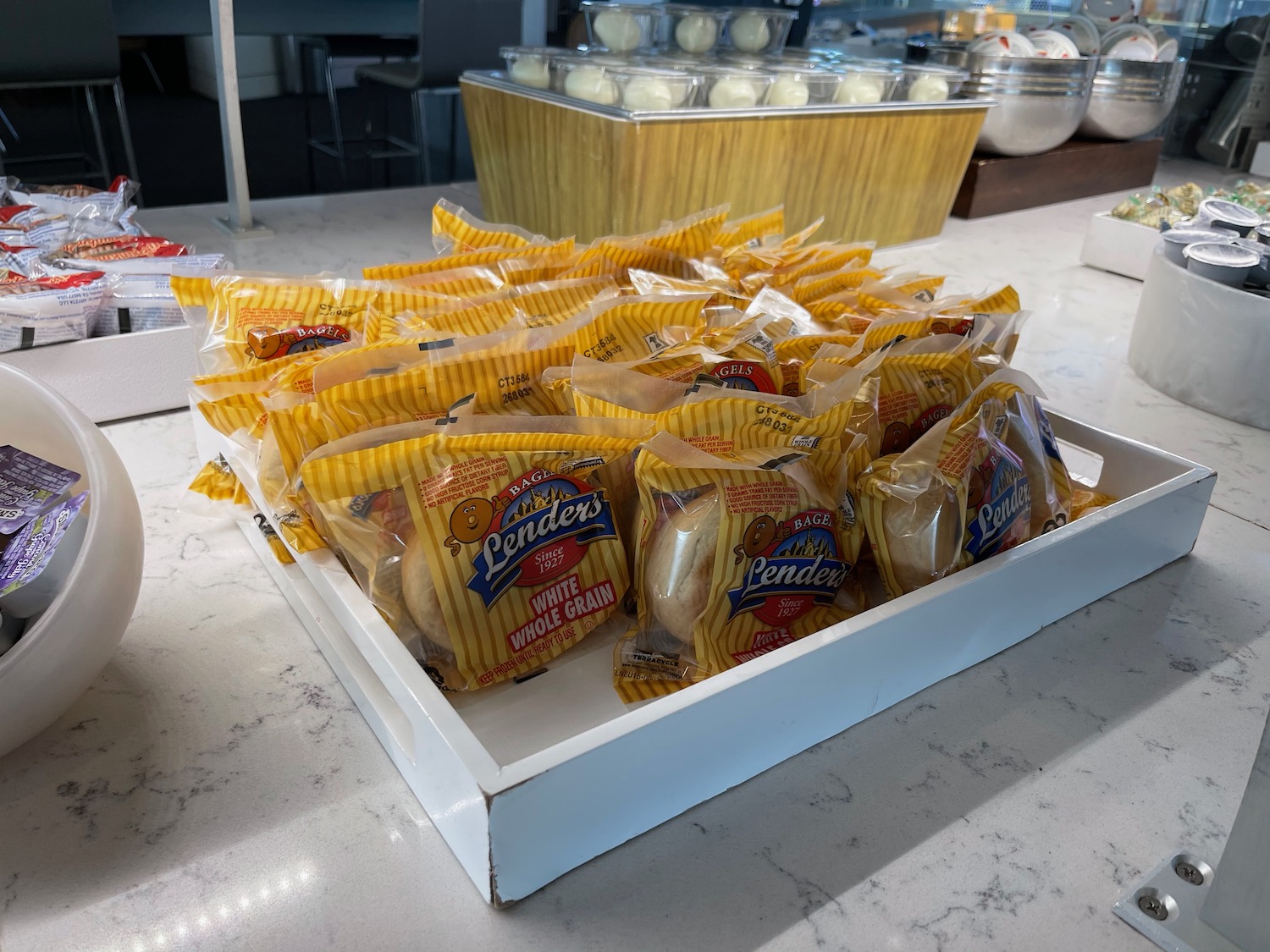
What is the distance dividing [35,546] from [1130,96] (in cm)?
238

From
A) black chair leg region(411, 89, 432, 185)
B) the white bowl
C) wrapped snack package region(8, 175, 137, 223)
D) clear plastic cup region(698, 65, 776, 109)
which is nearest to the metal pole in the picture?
wrapped snack package region(8, 175, 137, 223)

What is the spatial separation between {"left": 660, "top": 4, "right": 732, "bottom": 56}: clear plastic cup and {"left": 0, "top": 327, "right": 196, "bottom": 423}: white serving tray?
3.72 feet

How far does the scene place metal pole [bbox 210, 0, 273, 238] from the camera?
1376mm

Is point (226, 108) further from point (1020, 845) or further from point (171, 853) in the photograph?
point (1020, 845)

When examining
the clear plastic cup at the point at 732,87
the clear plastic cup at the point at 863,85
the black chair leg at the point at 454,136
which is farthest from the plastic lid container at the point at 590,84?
the black chair leg at the point at 454,136

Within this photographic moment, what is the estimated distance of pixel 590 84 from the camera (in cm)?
139

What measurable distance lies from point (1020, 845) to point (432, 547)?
1.14ft

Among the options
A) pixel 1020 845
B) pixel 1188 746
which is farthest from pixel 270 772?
pixel 1188 746

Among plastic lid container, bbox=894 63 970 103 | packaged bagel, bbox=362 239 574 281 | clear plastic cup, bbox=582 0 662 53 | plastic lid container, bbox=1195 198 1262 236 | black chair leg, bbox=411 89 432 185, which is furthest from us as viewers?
black chair leg, bbox=411 89 432 185

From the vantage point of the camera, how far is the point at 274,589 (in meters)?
0.67

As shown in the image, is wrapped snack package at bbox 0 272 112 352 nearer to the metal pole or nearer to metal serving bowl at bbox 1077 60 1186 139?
the metal pole

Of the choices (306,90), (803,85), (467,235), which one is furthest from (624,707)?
(306,90)

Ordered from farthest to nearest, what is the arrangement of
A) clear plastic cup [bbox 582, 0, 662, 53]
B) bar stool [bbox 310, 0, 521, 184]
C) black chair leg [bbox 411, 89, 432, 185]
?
1. black chair leg [bbox 411, 89, 432, 185]
2. bar stool [bbox 310, 0, 521, 184]
3. clear plastic cup [bbox 582, 0, 662, 53]

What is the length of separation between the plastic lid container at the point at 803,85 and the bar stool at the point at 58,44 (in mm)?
1489
